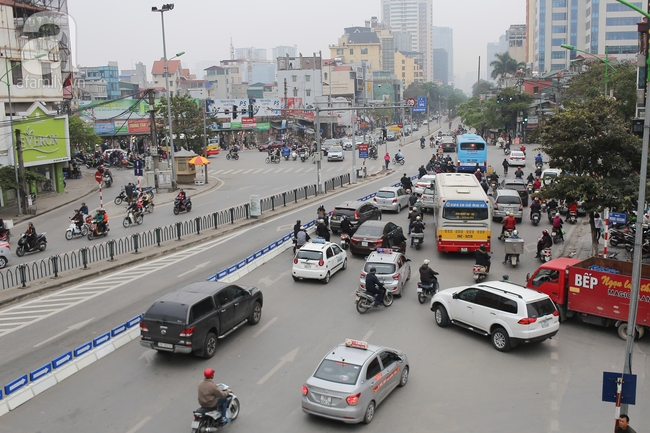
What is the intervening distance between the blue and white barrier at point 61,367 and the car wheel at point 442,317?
8.00m

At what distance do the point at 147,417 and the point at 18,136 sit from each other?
29.2m

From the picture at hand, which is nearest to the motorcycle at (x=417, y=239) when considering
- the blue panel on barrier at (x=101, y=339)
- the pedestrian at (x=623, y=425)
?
the blue panel on barrier at (x=101, y=339)

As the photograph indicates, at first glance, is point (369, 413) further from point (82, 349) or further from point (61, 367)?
point (82, 349)

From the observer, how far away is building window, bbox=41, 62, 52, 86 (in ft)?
154

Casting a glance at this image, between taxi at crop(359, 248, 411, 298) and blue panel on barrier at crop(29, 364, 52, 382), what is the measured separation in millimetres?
8935

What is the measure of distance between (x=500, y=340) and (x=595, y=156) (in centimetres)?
1023

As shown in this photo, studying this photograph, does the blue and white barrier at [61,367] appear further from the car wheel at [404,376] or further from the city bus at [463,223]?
the city bus at [463,223]

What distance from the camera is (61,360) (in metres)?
13.9

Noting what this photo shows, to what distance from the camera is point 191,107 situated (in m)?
64.2

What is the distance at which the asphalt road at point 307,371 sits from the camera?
11930 millimetres

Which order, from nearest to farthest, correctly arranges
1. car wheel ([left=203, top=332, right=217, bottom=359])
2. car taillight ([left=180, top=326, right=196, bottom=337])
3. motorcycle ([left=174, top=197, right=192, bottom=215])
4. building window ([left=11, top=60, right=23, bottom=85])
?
car taillight ([left=180, top=326, right=196, bottom=337])
car wheel ([left=203, top=332, right=217, bottom=359])
motorcycle ([left=174, top=197, right=192, bottom=215])
building window ([left=11, top=60, right=23, bottom=85])

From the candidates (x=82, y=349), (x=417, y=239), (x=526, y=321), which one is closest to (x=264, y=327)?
(x=82, y=349)

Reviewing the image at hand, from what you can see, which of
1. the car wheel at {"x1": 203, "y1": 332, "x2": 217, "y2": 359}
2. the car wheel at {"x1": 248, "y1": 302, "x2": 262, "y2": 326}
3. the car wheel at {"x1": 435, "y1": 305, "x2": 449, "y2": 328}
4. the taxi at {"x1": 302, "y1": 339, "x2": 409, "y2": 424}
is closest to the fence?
the car wheel at {"x1": 248, "y1": 302, "x2": 262, "y2": 326}

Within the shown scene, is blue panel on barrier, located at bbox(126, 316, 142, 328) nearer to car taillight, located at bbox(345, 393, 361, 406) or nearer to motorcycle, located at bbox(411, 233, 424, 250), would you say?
car taillight, located at bbox(345, 393, 361, 406)
